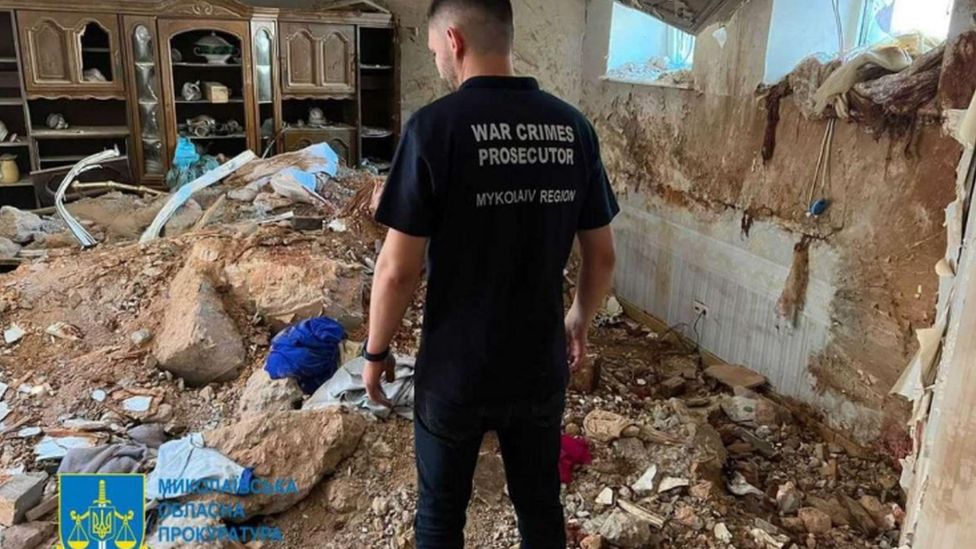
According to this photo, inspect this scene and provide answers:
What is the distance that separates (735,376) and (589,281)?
2.23 m

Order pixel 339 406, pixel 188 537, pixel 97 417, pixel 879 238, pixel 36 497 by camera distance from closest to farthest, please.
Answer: pixel 188 537, pixel 36 497, pixel 339 406, pixel 97 417, pixel 879 238

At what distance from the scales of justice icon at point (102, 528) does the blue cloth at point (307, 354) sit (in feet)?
2.46

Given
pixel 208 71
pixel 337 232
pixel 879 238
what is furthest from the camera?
pixel 208 71

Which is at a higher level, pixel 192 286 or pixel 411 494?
pixel 192 286

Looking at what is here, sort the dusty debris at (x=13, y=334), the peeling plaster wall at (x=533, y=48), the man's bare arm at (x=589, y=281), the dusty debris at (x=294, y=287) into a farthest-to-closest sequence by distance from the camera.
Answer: the peeling plaster wall at (x=533, y=48) < the dusty debris at (x=294, y=287) < the dusty debris at (x=13, y=334) < the man's bare arm at (x=589, y=281)

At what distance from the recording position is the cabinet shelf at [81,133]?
488 cm

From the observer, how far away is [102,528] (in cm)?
200

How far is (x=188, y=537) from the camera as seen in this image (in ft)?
6.24

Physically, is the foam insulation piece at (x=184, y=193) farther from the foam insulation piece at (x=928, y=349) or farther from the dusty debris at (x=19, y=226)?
the foam insulation piece at (x=928, y=349)

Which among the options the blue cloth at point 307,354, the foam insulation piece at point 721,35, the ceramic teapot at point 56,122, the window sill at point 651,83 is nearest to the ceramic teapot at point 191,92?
the ceramic teapot at point 56,122

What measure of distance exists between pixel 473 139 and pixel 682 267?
121 inches

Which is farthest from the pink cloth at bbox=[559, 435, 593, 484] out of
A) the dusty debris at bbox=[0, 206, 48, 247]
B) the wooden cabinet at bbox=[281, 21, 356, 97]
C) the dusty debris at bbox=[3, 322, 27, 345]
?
the wooden cabinet at bbox=[281, 21, 356, 97]

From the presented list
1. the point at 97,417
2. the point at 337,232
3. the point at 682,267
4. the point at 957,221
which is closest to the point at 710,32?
the point at 682,267

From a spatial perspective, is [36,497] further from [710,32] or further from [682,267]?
[710,32]
